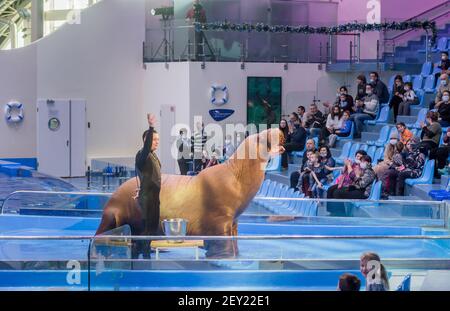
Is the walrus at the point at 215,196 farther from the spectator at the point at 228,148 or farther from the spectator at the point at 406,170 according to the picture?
the spectator at the point at 228,148

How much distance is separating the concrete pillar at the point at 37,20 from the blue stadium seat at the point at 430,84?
10970 mm

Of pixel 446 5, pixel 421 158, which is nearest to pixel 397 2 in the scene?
pixel 446 5

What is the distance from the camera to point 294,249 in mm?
7324

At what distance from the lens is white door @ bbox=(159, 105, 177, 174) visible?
2123 cm

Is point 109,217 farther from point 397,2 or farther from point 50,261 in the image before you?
point 397,2

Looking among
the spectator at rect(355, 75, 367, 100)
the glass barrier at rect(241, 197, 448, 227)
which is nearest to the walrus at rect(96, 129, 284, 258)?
the glass barrier at rect(241, 197, 448, 227)

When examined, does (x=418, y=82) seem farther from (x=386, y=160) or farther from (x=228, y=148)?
(x=386, y=160)

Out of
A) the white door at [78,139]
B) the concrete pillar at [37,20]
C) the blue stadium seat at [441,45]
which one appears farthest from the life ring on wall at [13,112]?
the blue stadium seat at [441,45]

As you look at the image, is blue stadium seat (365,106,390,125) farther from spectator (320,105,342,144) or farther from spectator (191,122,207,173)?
spectator (191,122,207,173)

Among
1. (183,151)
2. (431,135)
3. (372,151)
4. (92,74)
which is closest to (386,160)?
(431,135)

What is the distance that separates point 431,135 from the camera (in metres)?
14.6

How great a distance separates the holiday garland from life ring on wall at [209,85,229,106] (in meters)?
1.33
